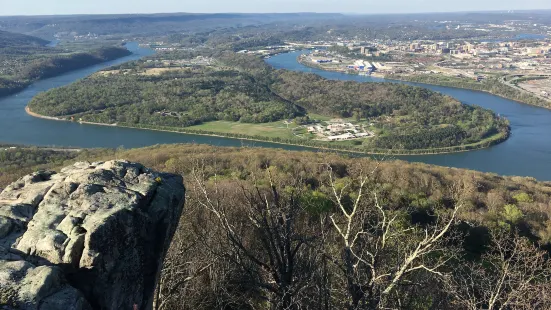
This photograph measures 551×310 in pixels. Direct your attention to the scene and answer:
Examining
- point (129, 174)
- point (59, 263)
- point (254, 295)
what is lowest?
point (254, 295)

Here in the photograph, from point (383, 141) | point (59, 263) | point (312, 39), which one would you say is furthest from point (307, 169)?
point (312, 39)

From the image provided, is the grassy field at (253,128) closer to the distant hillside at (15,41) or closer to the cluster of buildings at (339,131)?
the cluster of buildings at (339,131)

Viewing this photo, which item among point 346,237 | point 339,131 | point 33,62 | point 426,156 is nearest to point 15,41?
point 33,62

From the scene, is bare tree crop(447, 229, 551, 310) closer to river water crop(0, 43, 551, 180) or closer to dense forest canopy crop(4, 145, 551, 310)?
dense forest canopy crop(4, 145, 551, 310)

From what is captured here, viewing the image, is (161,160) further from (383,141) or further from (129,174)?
(383,141)

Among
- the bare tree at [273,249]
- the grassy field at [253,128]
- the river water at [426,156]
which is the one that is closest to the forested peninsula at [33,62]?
the river water at [426,156]

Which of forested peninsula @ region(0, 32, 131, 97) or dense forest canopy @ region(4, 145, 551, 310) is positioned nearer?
dense forest canopy @ region(4, 145, 551, 310)

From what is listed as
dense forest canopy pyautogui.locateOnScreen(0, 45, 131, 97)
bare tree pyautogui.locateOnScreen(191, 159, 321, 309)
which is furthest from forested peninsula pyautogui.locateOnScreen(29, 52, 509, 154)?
bare tree pyautogui.locateOnScreen(191, 159, 321, 309)
